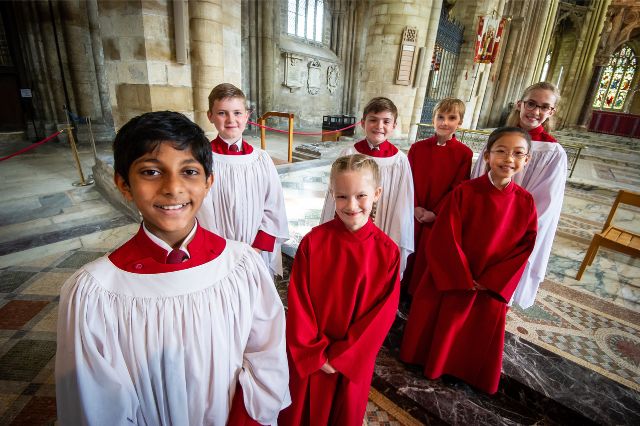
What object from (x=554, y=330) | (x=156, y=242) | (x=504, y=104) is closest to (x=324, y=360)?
(x=156, y=242)

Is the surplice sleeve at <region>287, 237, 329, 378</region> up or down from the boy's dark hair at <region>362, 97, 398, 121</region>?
down

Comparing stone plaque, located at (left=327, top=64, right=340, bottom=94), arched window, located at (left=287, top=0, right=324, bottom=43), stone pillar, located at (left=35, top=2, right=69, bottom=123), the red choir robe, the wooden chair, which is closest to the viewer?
the red choir robe

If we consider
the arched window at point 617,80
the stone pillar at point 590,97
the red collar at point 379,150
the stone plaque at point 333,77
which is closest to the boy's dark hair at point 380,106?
the red collar at point 379,150

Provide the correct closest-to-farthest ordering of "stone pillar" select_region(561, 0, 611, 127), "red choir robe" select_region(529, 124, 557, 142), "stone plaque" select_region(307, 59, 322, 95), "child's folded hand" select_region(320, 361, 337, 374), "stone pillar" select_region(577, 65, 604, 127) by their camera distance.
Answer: "child's folded hand" select_region(320, 361, 337, 374) < "red choir robe" select_region(529, 124, 557, 142) < "stone plaque" select_region(307, 59, 322, 95) < "stone pillar" select_region(561, 0, 611, 127) < "stone pillar" select_region(577, 65, 604, 127)

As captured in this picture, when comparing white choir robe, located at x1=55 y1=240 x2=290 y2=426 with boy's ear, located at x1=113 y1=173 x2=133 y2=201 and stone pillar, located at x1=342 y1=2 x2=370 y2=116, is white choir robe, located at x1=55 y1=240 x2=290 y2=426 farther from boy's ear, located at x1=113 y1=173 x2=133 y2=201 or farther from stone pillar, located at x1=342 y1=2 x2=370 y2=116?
stone pillar, located at x1=342 y1=2 x2=370 y2=116

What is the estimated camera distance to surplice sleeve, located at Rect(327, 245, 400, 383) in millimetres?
1412

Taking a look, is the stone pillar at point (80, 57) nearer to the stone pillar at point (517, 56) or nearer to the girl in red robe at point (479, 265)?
the girl in red robe at point (479, 265)

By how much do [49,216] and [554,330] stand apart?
243 inches

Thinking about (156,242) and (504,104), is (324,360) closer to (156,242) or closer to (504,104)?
(156,242)

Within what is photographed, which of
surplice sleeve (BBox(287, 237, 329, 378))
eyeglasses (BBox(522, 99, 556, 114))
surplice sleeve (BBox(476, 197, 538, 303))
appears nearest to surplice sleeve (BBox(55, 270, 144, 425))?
surplice sleeve (BBox(287, 237, 329, 378))

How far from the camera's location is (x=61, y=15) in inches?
351

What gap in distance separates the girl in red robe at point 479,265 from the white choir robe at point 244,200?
115cm

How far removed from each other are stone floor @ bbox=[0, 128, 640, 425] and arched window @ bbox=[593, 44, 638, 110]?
26168mm

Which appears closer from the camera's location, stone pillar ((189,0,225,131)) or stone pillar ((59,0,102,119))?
stone pillar ((189,0,225,131))
